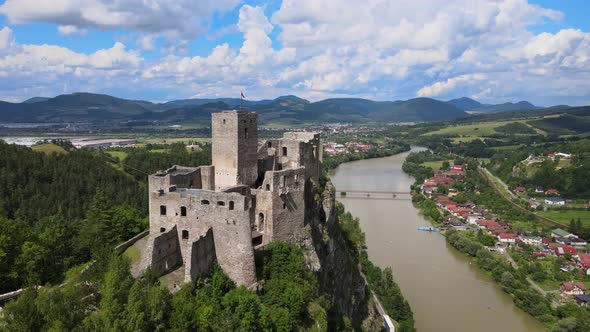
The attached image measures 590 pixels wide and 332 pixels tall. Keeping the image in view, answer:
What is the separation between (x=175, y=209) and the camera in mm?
19922

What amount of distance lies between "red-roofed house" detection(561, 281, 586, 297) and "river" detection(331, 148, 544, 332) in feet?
19.3

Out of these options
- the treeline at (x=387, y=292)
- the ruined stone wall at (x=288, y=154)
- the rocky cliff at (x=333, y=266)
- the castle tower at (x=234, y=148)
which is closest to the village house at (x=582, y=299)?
the treeline at (x=387, y=292)

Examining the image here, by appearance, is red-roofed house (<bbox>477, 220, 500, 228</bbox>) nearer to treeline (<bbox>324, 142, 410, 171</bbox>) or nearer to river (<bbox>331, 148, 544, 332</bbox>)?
river (<bbox>331, 148, 544, 332</bbox>)

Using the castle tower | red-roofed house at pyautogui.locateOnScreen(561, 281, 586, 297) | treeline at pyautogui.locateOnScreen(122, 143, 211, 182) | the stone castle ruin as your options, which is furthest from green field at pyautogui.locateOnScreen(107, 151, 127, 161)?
red-roofed house at pyautogui.locateOnScreen(561, 281, 586, 297)

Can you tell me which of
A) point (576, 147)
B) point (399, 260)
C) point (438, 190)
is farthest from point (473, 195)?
point (576, 147)

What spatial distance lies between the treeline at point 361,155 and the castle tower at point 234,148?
84619 millimetres

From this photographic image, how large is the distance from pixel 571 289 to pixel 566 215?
35360 mm

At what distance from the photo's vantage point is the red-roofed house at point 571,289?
139ft

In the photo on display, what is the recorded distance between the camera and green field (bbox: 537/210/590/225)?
69.4 metres

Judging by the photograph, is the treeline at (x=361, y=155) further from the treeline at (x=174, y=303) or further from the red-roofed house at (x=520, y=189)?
the treeline at (x=174, y=303)

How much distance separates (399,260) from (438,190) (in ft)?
136

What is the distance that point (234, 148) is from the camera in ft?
76.9

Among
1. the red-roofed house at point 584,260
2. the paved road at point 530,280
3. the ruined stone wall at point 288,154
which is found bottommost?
the paved road at point 530,280

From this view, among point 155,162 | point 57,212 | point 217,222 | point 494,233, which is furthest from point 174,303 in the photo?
point 155,162
